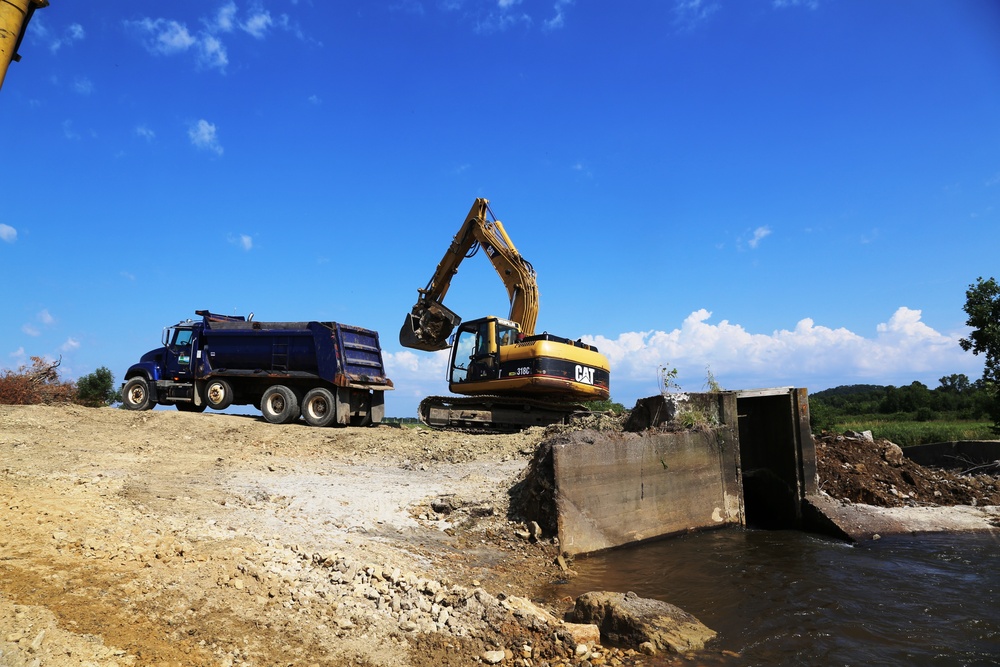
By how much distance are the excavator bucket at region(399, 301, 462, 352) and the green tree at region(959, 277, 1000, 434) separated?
15835 mm

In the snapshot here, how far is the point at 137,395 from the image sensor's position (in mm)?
16828

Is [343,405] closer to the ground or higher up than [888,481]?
higher up

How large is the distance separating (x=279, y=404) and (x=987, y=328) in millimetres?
Answer: 20380

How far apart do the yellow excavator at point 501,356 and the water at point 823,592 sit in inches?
239

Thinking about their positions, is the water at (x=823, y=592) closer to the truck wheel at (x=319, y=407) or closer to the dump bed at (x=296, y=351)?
the truck wheel at (x=319, y=407)

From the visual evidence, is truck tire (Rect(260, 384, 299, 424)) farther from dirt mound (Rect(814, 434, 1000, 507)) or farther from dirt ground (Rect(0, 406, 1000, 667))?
dirt mound (Rect(814, 434, 1000, 507))

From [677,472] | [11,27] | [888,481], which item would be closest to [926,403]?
[888,481]

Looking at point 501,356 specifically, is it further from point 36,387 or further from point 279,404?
point 36,387

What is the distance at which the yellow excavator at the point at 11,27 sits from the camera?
14.5ft

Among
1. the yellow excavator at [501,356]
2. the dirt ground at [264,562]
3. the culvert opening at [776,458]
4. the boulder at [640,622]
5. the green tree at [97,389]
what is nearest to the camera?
the dirt ground at [264,562]

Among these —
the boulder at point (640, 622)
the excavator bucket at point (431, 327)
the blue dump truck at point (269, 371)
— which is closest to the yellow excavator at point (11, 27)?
the boulder at point (640, 622)

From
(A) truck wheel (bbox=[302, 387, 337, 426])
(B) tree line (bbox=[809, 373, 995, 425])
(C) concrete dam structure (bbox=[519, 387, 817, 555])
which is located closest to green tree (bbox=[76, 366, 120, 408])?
(A) truck wheel (bbox=[302, 387, 337, 426])

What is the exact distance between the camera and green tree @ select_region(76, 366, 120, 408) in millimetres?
19625

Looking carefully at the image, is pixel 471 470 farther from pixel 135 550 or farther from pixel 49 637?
pixel 49 637
